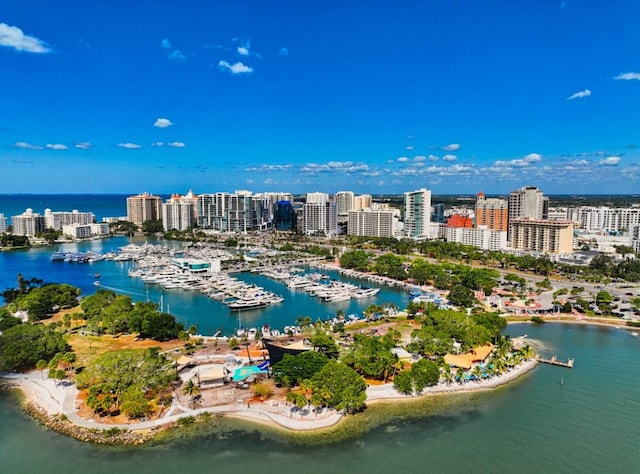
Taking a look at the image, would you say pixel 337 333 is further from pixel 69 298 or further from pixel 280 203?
pixel 280 203

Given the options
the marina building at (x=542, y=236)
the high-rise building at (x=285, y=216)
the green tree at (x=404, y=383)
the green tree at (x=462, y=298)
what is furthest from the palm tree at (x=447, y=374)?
the high-rise building at (x=285, y=216)

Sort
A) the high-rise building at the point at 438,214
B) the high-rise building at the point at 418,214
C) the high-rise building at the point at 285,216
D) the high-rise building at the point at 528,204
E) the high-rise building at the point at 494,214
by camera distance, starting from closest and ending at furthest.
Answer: the high-rise building at the point at 528,204, the high-rise building at the point at 494,214, the high-rise building at the point at 418,214, the high-rise building at the point at 285,216, the high-rise building at the point at 438,214

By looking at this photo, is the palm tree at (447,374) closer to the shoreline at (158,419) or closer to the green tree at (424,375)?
the shoreline at (158,419)

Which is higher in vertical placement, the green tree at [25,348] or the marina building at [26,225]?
the marina building at [26,225]

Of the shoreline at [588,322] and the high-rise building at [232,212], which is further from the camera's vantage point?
the high-rise building at [232,212]

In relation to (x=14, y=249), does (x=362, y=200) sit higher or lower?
higher

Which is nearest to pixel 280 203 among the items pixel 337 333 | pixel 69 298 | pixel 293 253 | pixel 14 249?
pixel 293 253

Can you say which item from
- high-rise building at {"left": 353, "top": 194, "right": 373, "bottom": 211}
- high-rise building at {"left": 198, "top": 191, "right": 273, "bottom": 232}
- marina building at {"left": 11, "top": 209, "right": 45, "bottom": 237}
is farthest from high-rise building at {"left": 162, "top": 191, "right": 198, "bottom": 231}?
high-rise building at {"left": 353, "top": 194, "right": 373, "bottom": 211}

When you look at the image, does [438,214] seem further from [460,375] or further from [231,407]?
[231,407]
